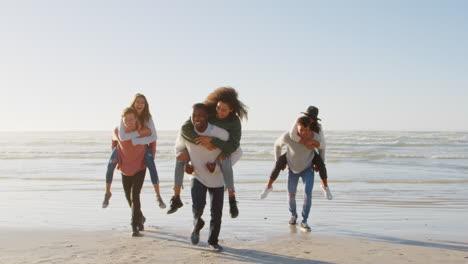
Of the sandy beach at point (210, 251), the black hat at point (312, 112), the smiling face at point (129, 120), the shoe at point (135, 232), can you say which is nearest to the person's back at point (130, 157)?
the smiling face at point (129, 120)

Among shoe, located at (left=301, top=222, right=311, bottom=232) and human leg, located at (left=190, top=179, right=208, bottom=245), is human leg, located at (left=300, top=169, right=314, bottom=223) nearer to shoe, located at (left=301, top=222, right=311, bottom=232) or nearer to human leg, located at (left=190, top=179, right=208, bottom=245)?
shoe, located at (left=301, top=222, right=311, bottom=232)

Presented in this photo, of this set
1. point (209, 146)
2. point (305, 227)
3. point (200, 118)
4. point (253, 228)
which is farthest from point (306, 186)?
point (200, 118)

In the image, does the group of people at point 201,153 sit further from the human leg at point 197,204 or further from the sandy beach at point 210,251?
the sandy beach at point 210,251

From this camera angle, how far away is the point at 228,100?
4988 mm

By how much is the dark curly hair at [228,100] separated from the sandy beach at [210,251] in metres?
1.55

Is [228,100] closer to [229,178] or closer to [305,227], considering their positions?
[229,178]

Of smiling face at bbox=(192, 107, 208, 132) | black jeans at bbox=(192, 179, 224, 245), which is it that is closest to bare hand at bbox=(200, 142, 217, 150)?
smiling face at bbox=(192, 107, 208, 132)

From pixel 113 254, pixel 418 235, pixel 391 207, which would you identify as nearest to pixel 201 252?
pixel 113 254

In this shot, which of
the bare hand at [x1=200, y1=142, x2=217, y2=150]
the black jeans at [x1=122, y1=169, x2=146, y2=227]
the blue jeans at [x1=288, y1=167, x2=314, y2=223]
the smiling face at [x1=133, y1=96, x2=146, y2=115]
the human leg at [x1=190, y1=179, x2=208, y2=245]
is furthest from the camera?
the blue jeans at [x1=288, y1=167, x2=314, y2=223]

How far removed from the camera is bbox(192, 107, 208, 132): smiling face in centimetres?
489

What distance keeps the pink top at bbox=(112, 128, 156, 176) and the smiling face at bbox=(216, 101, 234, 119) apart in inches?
62.5

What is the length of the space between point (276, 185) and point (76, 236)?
647 cm

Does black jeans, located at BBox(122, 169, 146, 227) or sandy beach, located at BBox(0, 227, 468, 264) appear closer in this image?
sandy beach, located at BBox(0, 227, 468, 264)

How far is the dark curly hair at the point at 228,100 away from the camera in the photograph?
5.00 metres
